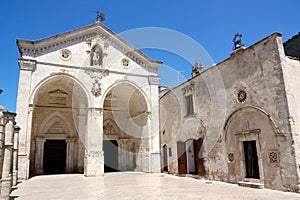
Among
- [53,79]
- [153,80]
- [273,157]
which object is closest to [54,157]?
[53,79]

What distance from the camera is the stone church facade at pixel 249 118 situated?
8.45 meters

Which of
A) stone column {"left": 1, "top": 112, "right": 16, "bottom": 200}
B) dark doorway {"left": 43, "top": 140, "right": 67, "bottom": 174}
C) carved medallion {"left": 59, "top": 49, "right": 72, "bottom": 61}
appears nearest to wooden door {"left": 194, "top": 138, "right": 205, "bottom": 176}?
stone column {"left": 1, "top": 112, "right": 16, "bottom": 200}

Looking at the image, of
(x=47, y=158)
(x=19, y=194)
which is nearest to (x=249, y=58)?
(x=19, y=194)

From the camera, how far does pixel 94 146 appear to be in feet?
46.5

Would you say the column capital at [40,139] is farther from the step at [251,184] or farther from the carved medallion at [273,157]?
the carved medallion at [273,157]

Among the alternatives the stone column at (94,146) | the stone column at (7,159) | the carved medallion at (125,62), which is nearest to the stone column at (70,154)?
the stone column at (94,146)

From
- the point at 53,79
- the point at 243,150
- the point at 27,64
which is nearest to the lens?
the point at 243,150

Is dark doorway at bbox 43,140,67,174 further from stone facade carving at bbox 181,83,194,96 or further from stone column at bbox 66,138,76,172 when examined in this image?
stone facade carving at bbox 181,83,194,96

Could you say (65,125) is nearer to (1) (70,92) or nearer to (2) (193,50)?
(1) (70,92)

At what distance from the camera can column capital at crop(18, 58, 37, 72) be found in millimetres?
13266

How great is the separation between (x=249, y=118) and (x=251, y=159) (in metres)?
1.74

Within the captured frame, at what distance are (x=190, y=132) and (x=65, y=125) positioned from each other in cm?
920

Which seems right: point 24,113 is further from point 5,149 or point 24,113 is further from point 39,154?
point 5,149

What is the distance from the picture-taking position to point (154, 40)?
1545 centimetres
